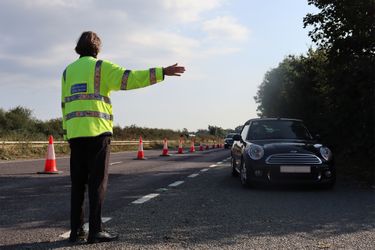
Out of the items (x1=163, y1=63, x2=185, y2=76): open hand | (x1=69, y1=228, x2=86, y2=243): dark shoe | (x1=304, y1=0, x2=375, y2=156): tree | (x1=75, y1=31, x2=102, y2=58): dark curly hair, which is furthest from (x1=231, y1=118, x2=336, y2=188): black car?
(x1=75, y1=31, x2=102, y2=58): dark curly hair

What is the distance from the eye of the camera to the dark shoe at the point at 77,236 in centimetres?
473

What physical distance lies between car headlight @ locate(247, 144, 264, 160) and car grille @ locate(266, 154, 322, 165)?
21 centimetres

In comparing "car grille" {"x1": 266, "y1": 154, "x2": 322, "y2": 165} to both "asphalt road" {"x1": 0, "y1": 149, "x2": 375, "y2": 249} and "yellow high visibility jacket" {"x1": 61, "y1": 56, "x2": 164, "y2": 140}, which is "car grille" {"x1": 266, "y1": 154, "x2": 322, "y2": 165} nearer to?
"asphalt road" {"x1": 0, "y1": 149, "x2": 375, "y2": 249}

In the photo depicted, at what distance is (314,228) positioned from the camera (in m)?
5.62

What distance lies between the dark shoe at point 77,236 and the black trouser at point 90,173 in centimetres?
3

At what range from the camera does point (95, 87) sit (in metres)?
4.76

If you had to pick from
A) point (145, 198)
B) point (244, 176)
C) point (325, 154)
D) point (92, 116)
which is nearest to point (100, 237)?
point (92, 116)


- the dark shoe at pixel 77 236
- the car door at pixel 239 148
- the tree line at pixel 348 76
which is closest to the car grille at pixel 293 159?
the car door at pixel 239 148

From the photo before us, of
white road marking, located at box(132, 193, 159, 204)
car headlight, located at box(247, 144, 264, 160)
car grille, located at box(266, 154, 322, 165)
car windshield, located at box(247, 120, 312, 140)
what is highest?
car windshield, located at box(247, 120, 312, 140)

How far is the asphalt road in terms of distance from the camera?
4.85m

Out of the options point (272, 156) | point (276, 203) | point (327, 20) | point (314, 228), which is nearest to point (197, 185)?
point (272, 156)

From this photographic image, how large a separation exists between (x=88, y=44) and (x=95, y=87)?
45 cm

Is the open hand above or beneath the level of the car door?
above

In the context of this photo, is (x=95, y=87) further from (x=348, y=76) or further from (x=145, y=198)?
(x=348, y=76)
